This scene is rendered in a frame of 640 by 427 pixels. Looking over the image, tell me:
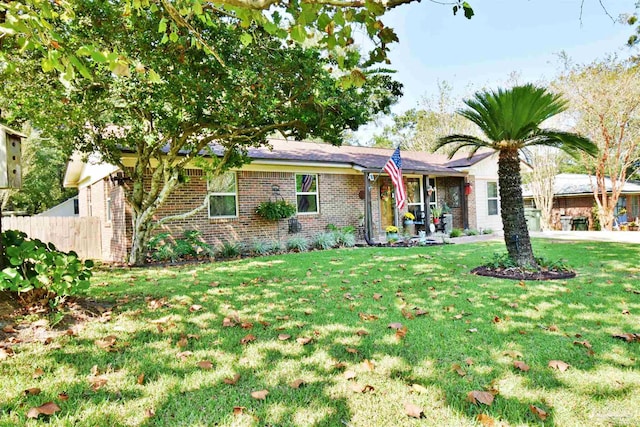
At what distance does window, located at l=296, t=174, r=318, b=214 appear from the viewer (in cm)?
1401

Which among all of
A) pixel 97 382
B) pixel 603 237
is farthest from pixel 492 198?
pixel 97 382

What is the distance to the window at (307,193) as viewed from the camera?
1401cm

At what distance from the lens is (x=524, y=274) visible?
7.12 m

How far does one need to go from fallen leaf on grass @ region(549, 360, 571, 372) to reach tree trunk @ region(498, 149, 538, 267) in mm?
4496

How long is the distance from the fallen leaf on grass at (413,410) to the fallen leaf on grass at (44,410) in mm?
2217

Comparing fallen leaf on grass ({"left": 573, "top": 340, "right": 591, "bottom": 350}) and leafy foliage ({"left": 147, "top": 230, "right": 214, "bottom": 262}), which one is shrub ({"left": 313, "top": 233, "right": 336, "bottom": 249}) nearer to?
leafy foliage ({"left": 147, "top": 230, "right": 214, "bottom": 262})

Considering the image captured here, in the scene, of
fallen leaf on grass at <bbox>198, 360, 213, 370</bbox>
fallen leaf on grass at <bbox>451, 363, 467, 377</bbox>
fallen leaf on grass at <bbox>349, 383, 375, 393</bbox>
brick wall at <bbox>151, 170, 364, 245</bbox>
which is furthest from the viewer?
brick wall at <bbox>151, 170, 364, 245</bbox>

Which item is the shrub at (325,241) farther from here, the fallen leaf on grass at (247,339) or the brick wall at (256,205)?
the fallen leaf on grass at (247,339)

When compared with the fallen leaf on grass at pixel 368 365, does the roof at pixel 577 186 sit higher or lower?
higher

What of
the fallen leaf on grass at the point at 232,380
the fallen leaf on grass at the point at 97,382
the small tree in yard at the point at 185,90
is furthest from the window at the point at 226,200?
the fallen leaf on grass at the point at 232,380

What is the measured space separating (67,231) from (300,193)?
821cm

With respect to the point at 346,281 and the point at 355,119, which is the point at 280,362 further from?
the point at 355,119

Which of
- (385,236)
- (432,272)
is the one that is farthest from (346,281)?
(385,236)

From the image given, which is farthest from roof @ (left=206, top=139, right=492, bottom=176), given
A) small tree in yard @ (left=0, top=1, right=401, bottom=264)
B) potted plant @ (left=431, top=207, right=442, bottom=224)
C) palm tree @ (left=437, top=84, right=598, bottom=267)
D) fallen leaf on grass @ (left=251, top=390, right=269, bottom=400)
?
fallen leaf on grass @ (left=251, top=390, right=269, bottom=400)
